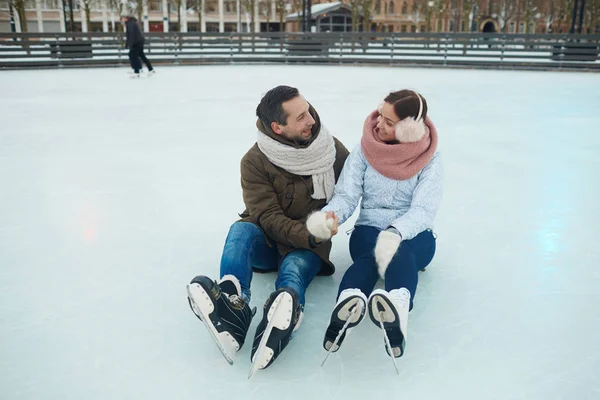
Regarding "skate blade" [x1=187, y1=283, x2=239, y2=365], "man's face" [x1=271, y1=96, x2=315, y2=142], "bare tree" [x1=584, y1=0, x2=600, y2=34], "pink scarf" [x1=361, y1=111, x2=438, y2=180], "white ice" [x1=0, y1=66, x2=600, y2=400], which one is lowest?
Result: "white ice" [x1=0, y1=66, x2=600, y2=400]

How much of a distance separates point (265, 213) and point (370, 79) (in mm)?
10245

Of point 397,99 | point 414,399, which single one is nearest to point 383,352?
point 414,399

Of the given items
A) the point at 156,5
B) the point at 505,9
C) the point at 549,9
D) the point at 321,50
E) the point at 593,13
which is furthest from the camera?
the point at 156,5

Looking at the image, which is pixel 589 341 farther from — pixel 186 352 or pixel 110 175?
pixel 110 175

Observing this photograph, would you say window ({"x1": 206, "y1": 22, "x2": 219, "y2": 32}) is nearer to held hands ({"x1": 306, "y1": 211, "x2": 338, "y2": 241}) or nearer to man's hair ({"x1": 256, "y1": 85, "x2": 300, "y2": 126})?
man's hair ({"x1": 256, "y1": 85, "x2": 300, "y2": 126})

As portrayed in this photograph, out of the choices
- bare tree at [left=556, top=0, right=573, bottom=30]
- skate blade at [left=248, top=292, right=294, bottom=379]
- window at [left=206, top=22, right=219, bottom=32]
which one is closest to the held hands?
skate blade at [left=248, top=292, right=294, bottom=379]

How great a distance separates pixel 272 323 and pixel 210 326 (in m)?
0.18

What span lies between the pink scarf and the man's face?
0.22m

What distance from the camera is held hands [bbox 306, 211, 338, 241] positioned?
1.80 m

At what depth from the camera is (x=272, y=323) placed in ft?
5.29

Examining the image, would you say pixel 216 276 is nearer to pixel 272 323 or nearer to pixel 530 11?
pixel 272 323

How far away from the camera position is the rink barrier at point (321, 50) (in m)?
14.1

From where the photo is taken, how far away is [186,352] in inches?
70.8

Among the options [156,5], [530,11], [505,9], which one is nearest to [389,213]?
[530,11]
